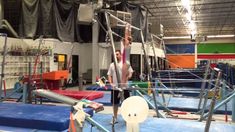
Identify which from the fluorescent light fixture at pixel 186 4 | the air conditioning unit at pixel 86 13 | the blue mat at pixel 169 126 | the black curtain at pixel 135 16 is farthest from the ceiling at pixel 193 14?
the blue mat at pixel 169 126

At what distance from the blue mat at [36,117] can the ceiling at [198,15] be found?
10.4m

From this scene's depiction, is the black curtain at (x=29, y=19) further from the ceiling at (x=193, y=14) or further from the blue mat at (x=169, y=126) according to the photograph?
the blue mat at (x=169, y=126)

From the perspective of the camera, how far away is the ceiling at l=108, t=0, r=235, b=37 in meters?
14.8

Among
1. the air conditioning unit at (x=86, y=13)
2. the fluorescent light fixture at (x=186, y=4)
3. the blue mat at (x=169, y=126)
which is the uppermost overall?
the fluorescent light fixture at (x=186, y=4)

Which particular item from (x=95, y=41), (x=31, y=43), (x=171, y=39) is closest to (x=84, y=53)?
(x=95, y=41)

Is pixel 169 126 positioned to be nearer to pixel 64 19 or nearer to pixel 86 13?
pixel 86 13

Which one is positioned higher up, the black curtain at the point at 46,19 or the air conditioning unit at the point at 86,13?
the black curtain at the point at 46,19

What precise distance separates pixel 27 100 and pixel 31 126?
2345mm

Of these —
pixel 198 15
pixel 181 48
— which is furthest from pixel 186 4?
pixel 181 48

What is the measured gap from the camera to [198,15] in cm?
1745

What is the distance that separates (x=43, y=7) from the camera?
11.0 meters

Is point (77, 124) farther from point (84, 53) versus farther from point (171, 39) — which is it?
point (171, 39)

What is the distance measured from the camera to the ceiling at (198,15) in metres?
14.8

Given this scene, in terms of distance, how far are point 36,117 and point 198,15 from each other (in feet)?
48.5
